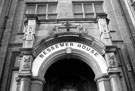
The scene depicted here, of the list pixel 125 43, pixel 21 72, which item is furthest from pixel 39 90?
pixel 125 43

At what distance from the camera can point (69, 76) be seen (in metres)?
12.6

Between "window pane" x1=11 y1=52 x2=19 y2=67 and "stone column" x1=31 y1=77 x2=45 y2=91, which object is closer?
"stone column" x1=31 y1=77 x2=45 y2=91

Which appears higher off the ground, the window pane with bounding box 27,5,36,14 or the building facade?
the window pane with bounding box 27,5,36,14

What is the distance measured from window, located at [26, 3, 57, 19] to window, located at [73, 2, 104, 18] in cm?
194

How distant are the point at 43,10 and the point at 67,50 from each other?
Answer: 6.71 metres

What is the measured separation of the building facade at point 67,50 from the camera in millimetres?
9484

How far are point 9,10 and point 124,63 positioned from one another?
34.1 ft

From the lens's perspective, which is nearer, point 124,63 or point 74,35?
point 74,35

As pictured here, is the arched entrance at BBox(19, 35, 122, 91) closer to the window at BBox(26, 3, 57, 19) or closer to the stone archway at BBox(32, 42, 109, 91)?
the stone archway at BBox(32, 42, 109, 91)

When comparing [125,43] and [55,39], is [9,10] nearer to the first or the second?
[55,39]

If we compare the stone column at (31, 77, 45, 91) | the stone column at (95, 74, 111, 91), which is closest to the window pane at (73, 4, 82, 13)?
the stone column at (95, 74, 111, 91)

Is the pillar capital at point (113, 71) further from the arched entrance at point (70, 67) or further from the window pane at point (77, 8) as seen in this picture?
the window pane at point (77, 8)

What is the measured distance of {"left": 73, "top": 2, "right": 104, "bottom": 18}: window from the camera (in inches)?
601

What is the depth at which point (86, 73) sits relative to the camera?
12.5 meters
